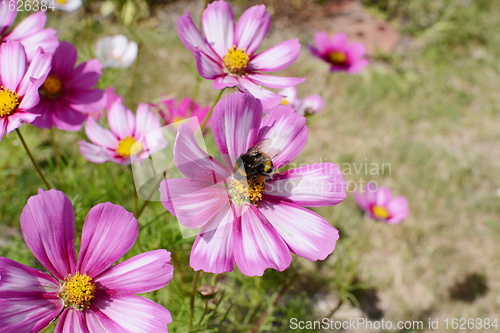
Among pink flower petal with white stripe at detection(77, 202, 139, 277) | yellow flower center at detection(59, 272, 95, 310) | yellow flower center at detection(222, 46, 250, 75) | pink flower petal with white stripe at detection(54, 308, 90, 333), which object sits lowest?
pink flower petal with white stripe at detection(54, 308, 90, 333)

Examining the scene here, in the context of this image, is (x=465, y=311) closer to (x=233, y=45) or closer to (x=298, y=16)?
(x=233, y=45)

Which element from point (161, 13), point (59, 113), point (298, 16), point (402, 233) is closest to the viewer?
point (59, 113)

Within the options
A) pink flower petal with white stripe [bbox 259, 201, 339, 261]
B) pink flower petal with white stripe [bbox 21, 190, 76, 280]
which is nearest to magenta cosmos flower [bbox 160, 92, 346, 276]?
pink flower petal with white stripe [bbox 259, 201, 339, 261]

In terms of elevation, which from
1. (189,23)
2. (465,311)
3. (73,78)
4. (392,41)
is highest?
(189,23)

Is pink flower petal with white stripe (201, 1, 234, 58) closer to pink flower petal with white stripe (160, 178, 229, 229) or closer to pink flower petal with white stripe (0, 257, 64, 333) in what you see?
pink flower petal with white stripe (160, 178, 229, 229)

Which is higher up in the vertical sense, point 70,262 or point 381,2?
point 70,262

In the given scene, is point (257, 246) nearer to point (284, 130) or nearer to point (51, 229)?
point (284, 130)

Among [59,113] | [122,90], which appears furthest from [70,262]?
[122,90]
